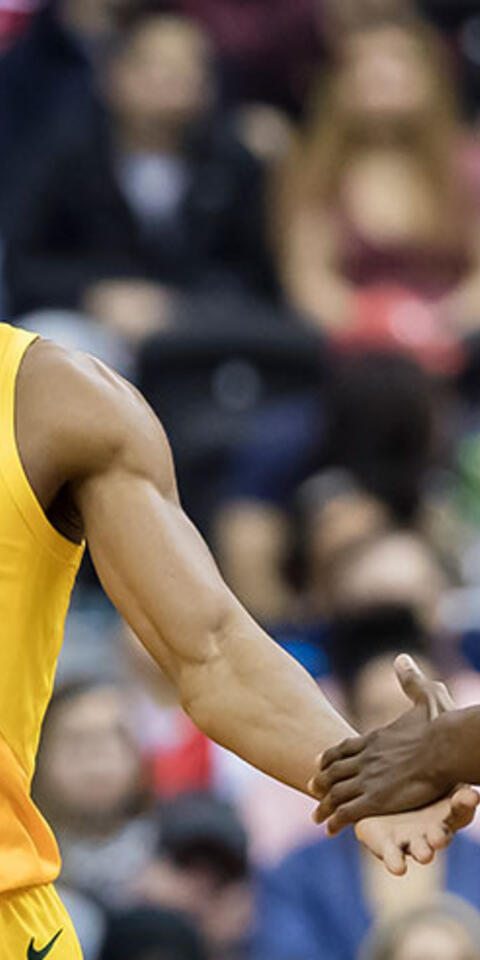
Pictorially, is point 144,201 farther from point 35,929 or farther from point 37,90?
point 35,929

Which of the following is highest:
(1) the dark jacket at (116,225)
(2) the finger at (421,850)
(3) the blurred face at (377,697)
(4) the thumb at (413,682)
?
(4) the thumb at (413,682)

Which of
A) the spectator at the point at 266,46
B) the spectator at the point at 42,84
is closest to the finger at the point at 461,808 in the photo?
the spectator at the point at 42,84

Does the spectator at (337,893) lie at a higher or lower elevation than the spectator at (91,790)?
higher

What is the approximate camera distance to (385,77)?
723cm

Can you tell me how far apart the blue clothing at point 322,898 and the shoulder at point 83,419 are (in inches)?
80.0

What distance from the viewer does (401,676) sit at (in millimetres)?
2963

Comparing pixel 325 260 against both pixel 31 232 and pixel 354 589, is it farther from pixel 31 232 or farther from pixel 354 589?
pixel 354 589

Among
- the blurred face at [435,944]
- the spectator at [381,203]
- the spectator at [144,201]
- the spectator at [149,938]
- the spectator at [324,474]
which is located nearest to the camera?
the blurred face at [435,944]

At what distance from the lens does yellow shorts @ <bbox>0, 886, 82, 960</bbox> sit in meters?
2.99

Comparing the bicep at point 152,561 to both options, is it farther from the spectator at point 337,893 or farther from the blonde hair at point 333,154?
the blonde hair at point 333,154

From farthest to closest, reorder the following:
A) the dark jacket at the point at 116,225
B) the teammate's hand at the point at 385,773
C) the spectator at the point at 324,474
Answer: the dark jacket at the point at 116,225 → the spectator at the point at 324,474 → the teammate's hand at the point at 385,773

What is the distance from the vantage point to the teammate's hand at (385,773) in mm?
2838

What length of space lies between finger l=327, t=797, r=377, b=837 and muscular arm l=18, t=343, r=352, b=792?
3.8 inches

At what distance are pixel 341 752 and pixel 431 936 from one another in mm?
1884
